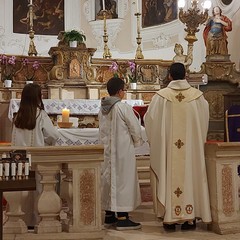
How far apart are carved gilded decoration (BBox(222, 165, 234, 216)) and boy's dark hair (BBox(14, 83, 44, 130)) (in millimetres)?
1839

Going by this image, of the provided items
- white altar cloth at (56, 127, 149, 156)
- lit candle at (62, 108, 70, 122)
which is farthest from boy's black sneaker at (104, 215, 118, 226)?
lit candle at (62, 108, 70, 122)

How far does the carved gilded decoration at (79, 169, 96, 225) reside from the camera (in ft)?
14.5

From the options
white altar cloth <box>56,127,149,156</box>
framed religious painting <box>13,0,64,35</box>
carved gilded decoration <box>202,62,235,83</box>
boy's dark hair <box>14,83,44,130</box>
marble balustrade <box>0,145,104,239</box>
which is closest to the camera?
marble balustrade <box>0,145,104,239</box>

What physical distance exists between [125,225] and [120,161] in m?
0.61

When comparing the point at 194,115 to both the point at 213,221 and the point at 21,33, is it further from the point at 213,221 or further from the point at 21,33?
the point at 21,33

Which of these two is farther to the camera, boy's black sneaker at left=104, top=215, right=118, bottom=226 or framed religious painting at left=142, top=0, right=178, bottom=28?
framed religious painting at left=142, top=0, right=178, bottom=28

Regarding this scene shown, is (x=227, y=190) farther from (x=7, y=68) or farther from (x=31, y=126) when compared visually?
(x=7, y=68)

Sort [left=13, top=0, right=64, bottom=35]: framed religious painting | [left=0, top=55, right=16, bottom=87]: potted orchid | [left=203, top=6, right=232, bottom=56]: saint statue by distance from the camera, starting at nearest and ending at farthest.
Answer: [left=0, top=55, right=16, bottom=87]: potted orchid → [left=203, top=6, right=232, bottom=56]: saint statue → [left=13, top=0, right=64, bottom=35]: framed religious painting

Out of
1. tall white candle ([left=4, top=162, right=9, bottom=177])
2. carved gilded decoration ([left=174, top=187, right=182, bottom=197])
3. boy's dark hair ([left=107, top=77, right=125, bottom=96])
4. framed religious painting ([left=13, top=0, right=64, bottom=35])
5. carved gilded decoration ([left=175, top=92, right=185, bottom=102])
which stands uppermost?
framed religious painting ([left=13, top=0, right=64, bottom=35])

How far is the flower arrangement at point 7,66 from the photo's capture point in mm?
9328

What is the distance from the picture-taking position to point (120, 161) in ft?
16.5

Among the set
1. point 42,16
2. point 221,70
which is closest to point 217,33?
point 221,70

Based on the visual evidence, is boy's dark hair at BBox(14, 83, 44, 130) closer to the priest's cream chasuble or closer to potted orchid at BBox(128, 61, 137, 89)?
the priest's cream chasuble

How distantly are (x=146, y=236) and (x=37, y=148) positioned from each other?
126 centimetres
